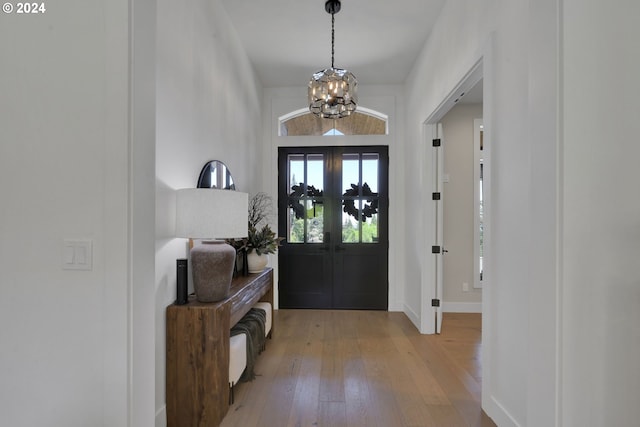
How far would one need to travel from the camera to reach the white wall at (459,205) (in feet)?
14.1

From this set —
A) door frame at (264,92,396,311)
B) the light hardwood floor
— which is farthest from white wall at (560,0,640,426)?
door frame at (264,92,396,311)

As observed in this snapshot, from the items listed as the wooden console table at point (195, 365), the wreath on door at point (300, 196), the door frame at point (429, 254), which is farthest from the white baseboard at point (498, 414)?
the wreath on door at point (300, 196)

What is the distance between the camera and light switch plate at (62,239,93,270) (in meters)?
1.12

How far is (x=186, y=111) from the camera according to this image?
2.09 metres

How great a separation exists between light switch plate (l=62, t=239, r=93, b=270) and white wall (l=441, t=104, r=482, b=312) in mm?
4139

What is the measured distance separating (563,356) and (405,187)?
326 centimetres

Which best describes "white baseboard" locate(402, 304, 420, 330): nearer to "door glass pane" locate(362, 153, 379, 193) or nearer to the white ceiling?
"door glass pane" locate(362, 153, 379, 193)

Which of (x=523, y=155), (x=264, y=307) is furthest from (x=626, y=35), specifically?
(x=264, y=307)

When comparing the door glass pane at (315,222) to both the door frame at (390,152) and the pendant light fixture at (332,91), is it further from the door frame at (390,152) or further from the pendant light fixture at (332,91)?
the pendant light fixture at (332,91)

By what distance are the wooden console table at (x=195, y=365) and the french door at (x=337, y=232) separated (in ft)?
8.41

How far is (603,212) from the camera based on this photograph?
45.4 inches

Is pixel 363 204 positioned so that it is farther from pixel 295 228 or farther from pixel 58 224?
pixel 58 224

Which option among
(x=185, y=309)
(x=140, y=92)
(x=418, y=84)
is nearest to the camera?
(x=140, y=92)

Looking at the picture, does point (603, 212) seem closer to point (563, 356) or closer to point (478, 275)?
point (563, 356)
